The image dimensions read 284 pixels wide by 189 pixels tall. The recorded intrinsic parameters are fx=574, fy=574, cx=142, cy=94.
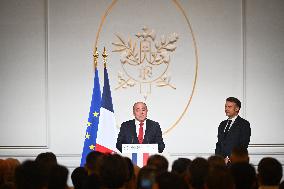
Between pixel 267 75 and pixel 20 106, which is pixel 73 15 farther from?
pixel 267 75

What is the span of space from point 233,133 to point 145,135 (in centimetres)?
97

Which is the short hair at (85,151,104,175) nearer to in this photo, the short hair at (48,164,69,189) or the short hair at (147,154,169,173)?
the short hair at (147,154,169,173)

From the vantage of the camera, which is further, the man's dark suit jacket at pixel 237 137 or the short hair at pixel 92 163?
the man's dark suit jacket at pixel 237 137

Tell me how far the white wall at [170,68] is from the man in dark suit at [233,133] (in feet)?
4.82

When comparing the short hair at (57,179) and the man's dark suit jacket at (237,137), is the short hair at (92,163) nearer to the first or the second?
the short hair at (57,179)

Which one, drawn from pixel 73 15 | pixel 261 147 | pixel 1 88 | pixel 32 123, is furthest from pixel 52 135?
pixel 261 147

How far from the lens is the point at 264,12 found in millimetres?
7883

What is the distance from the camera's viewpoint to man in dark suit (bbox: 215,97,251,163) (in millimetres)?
6211

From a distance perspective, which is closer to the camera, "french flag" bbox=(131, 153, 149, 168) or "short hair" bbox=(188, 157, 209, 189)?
"short hair" bbox=(188, 157, 209, 189)

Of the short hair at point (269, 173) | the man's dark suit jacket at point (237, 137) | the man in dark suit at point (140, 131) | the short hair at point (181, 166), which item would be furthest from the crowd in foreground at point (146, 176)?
the man in dark suit at point (140, 131)

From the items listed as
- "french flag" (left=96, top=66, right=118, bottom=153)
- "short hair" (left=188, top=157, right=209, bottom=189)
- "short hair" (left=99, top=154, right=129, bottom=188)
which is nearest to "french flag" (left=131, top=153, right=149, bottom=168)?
"french flag" (left=96, top=66, right=118, bottom=153)

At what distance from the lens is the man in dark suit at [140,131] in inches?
251

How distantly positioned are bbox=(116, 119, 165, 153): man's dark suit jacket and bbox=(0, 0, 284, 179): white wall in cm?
142

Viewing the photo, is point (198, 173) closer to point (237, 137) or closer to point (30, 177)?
point (30, 177)
